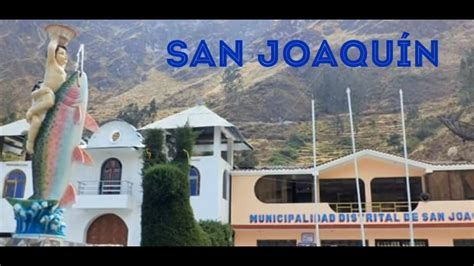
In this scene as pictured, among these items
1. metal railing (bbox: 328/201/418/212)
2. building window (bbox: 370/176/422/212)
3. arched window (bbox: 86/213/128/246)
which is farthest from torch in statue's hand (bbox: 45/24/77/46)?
building window (bbox: 370/176/422/212)

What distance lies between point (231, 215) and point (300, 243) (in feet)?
8.05

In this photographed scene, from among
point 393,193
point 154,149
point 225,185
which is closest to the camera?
point 154,149

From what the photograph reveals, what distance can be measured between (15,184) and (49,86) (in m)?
6.94

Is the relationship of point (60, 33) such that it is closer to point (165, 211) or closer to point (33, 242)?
point (33, 242)

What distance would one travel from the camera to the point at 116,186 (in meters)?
15.1

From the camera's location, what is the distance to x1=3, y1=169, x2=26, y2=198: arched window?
1588 cm

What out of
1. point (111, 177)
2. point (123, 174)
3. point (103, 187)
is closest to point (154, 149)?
point (123, 174)

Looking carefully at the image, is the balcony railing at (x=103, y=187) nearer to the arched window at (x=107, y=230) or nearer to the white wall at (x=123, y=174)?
the white wall at (x=123, y=174)

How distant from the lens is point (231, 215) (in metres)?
16.3

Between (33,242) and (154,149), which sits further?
(154,149)

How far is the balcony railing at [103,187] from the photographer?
1504cm

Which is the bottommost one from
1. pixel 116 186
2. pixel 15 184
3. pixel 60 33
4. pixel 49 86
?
pixel 116 186
